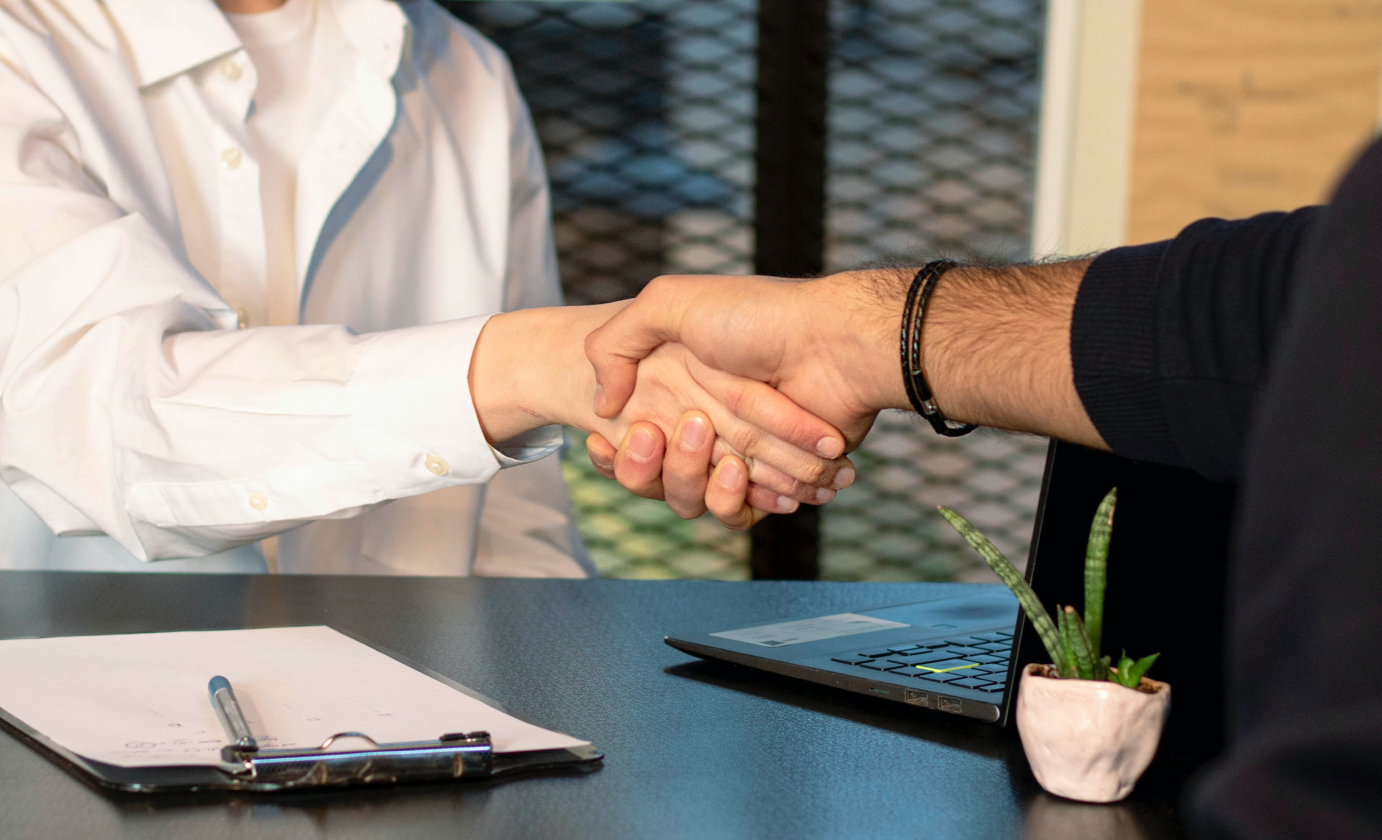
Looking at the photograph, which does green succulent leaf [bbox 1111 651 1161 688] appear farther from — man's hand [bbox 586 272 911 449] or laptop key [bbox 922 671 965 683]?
man's hand [bbox 586 272 911 449]

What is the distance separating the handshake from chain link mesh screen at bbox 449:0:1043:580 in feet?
4.33

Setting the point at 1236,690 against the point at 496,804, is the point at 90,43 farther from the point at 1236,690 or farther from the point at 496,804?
the point at 1236,690

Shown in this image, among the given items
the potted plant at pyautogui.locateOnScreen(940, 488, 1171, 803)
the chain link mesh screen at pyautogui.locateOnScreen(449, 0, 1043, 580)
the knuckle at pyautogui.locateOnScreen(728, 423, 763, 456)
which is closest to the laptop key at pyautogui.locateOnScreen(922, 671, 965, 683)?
the potted plant at pyautogui.locateOnScreen(940, 488, 1171, 803)

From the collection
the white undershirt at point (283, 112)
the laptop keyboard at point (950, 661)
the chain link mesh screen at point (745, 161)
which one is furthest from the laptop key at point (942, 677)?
the chain link mesh screen at point (745, 161)

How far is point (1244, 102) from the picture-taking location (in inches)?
86.4

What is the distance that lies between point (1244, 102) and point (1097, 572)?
2004 mm

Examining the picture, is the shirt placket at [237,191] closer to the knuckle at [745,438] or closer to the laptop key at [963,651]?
the knuckle at [745,438]

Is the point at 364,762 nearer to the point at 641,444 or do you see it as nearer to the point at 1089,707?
the point at 1089,707

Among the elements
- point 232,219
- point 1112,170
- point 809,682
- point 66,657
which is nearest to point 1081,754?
point 809,682

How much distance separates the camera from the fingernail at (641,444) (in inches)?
40.2

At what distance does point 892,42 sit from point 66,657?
202 cm

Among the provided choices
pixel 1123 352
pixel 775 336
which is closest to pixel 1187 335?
pixel 1123 352

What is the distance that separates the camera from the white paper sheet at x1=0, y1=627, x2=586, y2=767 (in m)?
0.52

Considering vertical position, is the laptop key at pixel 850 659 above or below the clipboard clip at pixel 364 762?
below
